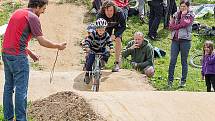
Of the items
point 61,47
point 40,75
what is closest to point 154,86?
point 40,75

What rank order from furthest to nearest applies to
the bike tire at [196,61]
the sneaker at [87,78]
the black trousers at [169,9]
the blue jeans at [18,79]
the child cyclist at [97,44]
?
the black trousers at [169,9], the bike tire at [196,61], the sneaker at [87,78], the child cyclist at [97,44], the blue jeans at [18,79]

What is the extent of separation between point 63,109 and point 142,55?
4.41m

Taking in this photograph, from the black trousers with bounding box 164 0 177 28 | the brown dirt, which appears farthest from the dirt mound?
the black trousers with bounding box 164 0 177 28

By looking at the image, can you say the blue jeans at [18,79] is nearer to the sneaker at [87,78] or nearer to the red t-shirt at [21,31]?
the red t-shirt at [21,31]

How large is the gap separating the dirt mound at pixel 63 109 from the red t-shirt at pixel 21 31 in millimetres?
1075

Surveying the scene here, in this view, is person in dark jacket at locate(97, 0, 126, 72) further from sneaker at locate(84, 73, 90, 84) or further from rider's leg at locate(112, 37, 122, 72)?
sneaker at locate(84, 73, 90, 84)

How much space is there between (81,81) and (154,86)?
151 cm

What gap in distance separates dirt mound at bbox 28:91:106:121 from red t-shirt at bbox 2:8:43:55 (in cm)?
108

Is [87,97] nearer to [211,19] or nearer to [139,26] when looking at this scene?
[139,26]

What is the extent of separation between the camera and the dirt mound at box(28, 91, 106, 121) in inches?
261

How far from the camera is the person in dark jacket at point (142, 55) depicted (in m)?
11.0

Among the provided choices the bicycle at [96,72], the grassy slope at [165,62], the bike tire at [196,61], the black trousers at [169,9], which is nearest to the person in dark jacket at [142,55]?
the grassy slope at [165,62]

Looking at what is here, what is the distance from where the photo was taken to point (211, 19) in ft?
53.5

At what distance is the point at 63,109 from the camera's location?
7023 millimetres
